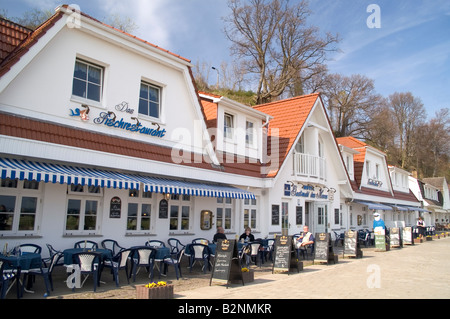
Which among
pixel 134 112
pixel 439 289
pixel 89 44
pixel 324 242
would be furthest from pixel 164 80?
pixel 439 289

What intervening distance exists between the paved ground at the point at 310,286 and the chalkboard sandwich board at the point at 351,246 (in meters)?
2.84

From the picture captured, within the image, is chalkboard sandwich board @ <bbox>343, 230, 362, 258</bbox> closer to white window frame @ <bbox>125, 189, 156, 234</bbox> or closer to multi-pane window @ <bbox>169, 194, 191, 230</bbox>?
multi-pane window @ <bbox>169, 194, 191, 230</bbox>

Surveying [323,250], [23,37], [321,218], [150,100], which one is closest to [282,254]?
[323,250]

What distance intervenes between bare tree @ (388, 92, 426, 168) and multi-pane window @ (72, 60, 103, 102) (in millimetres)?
48517

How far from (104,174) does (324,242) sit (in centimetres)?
801

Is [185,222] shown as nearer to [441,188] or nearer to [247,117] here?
[247,117]

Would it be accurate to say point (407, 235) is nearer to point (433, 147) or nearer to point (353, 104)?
point (353, 104)

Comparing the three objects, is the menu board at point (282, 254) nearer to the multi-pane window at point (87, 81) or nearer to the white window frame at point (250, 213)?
the white window frame at point (250, 213)

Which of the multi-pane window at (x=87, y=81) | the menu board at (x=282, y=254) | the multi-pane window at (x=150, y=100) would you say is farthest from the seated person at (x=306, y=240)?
the multi-pane window at (x=87, y=81)

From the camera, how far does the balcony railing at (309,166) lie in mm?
18422

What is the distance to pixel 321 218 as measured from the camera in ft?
67.9

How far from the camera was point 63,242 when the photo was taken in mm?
9805

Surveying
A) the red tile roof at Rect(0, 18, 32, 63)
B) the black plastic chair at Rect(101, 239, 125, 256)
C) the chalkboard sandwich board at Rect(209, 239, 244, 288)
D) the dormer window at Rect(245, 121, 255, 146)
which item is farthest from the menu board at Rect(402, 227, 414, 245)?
the red tile roof at Rect(0, 18, 32, 63)

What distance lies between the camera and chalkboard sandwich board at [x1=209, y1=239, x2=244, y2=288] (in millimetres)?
8633
